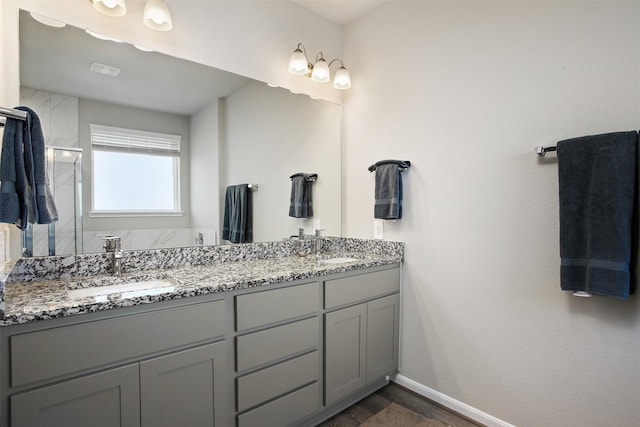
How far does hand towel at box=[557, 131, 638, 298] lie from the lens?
135 centimetres

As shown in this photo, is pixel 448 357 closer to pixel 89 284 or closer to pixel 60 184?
pixel 89 284

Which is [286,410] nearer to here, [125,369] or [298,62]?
[125,369]

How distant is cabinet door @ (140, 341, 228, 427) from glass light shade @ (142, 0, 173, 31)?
5.22 feet

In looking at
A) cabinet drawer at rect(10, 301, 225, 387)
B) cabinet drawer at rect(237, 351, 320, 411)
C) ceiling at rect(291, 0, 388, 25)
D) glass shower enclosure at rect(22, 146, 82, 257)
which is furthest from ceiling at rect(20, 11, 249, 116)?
cabinet drawer at rect(237, 351, 320, 411)

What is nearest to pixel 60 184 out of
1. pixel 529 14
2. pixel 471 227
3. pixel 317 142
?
pixel 317 142

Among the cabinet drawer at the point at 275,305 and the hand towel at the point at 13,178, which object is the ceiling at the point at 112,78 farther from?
the cabinet drawer at the point at 275,305

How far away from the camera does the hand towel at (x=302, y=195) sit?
2443 mm

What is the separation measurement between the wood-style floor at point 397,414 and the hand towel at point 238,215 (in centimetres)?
A: 122

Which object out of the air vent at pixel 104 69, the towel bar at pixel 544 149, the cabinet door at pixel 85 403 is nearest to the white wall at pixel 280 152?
the air vent at pixel 104 69

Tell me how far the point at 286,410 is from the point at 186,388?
0.58m

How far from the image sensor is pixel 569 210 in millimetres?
1484

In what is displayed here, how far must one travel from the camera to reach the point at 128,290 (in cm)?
138

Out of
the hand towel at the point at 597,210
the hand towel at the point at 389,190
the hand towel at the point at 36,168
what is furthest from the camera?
the hand towel at the point at 389,190

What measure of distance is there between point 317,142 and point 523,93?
1.40m
